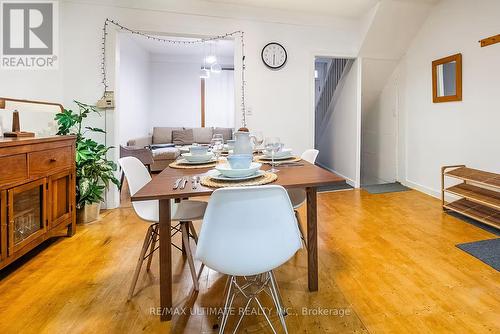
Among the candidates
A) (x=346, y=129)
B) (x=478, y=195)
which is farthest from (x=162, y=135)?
(x=478, y=195)

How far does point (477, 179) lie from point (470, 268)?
1.19m

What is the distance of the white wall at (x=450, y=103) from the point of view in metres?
2.98

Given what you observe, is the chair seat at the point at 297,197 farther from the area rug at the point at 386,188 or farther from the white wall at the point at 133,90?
the white wall at the point at 133,90

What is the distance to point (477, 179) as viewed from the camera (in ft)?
9.01

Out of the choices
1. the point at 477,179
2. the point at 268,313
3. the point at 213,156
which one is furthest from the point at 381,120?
the point at 268,313

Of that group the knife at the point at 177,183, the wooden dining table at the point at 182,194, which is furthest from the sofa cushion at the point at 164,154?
the knife at the point at 177,183

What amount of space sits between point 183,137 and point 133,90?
142 centimetres

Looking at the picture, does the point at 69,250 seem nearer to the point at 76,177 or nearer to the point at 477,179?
the point at 76,177

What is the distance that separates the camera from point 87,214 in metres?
2.97

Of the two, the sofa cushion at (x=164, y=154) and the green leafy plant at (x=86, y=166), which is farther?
the sofa cushion at (x=164, y=154)

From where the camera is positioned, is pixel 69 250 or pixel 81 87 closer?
pixel 69 250

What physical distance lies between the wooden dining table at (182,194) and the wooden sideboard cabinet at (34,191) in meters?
1.06

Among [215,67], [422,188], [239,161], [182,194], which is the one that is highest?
[215,67]

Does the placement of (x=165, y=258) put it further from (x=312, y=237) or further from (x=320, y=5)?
(x=320, y=5)
